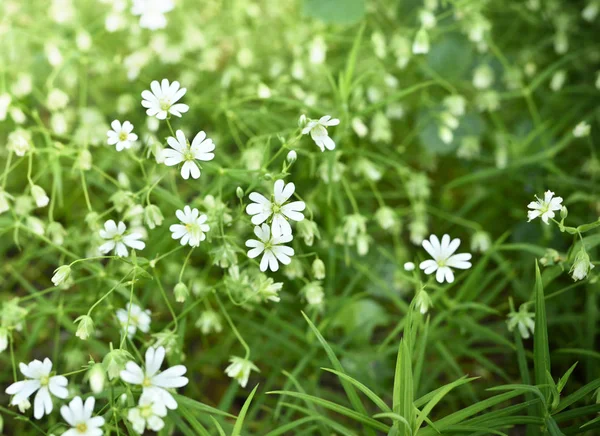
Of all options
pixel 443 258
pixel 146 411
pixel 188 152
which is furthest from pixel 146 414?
pixel 443 258

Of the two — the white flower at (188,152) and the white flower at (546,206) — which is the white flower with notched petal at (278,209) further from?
the white flower at (546,206)

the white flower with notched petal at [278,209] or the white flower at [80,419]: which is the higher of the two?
the white flower with notched petal at [278,209]

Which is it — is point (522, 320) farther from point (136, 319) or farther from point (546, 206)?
point (136, 319)

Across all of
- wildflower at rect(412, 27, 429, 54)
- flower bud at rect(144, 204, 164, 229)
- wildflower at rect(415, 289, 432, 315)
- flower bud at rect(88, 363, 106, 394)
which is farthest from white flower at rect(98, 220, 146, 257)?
wildflower at rect(412, 27, 429, 54)

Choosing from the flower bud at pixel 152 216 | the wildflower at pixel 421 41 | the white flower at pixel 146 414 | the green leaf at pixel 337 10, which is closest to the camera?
the white flower at pixel 146 414

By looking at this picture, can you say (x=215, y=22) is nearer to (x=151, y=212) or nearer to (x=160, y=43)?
(x=160, y=43)

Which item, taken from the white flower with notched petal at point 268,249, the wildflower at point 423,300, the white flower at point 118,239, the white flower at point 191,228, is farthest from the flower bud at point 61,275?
the wildflower at point 423,300

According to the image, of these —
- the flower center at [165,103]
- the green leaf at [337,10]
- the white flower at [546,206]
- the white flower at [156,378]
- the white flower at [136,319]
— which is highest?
the flower center at [165,103]

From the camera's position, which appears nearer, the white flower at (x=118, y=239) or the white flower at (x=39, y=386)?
the white flower at (x=39, y=386)
